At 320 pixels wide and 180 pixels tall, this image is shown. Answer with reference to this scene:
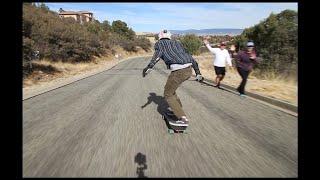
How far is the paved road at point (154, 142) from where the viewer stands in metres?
4.11

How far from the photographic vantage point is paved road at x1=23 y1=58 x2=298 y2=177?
4.11 metres

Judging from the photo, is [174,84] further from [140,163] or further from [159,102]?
[159,102]

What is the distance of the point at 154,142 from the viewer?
209 inches

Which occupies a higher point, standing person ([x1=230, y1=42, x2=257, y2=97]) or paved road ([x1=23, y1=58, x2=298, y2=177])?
standing person ([x1=230, y1=42, x2=257, y2=97])

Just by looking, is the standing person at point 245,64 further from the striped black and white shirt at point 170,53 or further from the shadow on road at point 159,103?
the striped black and white shirt at point 170,53

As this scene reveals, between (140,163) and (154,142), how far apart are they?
1040 millimetres

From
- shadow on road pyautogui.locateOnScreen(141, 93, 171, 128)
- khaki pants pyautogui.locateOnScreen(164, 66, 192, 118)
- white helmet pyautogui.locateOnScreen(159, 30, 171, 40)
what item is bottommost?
shadow on road pyautogui.locateOnScreen(141, 93, 171, 128)

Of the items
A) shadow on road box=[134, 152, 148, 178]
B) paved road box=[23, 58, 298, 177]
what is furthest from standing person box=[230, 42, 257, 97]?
shadow on road box=[134, 152, 148, 178]

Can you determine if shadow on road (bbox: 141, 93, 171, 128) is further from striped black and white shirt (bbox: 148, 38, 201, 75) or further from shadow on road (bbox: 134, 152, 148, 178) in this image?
shadow on road (bbox: 134, 152, 148, 178)

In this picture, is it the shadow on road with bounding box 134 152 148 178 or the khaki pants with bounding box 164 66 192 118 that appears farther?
the khaki pants with bounding box 164 66 192 118

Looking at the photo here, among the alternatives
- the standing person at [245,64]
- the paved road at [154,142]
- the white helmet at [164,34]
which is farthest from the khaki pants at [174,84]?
the standing person at [245,64]

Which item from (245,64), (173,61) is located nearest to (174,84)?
(173,61)

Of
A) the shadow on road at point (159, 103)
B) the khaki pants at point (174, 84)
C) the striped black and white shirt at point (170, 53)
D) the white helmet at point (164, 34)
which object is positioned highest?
the white helmet at point (164, 34)
